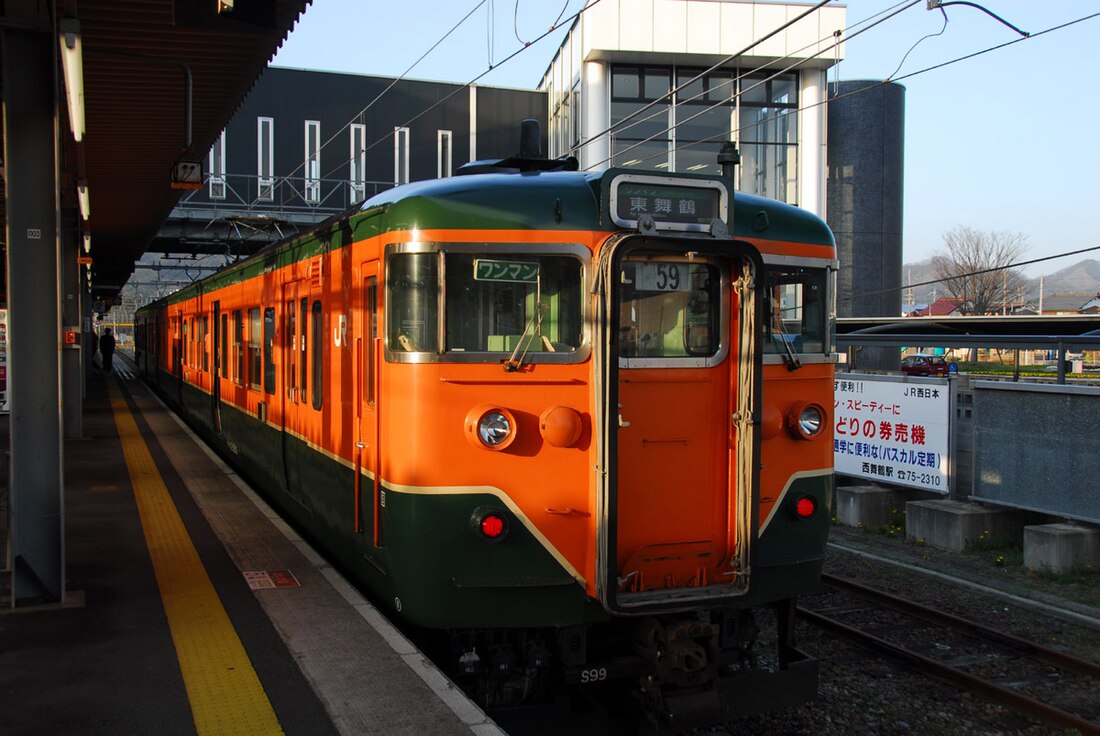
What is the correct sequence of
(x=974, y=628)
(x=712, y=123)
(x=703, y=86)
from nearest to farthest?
(x=974, y=628)
(x=703, y=86)
(x=712, y=123)

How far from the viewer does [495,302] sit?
4.95 m

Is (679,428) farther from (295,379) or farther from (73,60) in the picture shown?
(73,60)

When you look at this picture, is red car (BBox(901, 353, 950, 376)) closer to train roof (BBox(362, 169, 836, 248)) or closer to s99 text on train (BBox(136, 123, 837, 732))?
s99 text on train (BBox(136, 123, 837, 732))

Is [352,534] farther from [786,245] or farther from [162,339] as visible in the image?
[162,339]

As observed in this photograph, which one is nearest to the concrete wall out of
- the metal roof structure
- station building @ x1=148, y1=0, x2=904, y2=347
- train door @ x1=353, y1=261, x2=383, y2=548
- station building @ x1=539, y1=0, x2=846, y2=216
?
train door @ x1=353, y1=261, x2=383, y2=548

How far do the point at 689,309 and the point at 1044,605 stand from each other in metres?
4.90

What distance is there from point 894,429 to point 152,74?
29.3 feet

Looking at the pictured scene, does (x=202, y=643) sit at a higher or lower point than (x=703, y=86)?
lower

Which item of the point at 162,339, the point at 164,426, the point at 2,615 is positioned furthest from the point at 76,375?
the point at 2,615

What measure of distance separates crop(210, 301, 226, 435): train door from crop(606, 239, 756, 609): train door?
8.92m

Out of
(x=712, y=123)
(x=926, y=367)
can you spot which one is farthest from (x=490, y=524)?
(x=926, y=367)

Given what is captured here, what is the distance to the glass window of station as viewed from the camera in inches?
1022

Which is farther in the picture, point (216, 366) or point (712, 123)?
point (712, 123)

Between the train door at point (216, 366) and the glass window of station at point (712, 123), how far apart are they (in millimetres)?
14624
